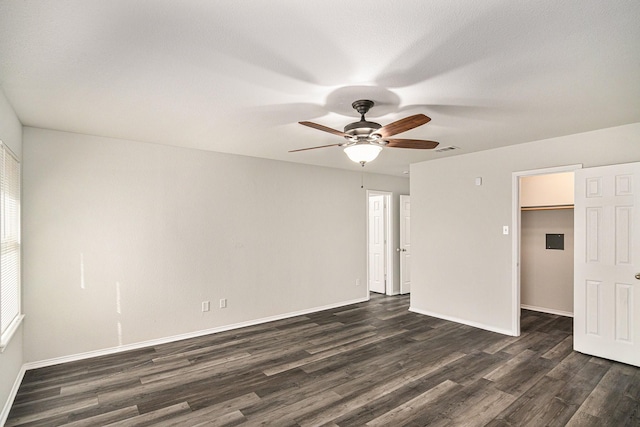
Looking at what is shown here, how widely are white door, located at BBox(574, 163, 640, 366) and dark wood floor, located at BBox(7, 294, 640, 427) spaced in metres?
0.27

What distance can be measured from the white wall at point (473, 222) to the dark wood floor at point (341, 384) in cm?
64

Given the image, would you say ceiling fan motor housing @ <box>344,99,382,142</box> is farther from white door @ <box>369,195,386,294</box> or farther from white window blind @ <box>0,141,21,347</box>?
white door @ <box>369,195,386,294</box>

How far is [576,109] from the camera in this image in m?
3.12

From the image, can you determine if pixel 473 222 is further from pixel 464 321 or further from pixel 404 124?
pixel 404 124

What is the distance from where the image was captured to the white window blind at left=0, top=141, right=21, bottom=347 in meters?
2.64

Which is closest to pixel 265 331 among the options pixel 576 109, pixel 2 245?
pixel 2 245

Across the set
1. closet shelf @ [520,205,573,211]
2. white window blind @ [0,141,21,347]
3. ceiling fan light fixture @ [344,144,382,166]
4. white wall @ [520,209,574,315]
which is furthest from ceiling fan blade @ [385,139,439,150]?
white wall @ [520,209,574,315]

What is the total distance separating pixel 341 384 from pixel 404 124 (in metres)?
2.40

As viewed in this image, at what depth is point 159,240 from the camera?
14.2ft

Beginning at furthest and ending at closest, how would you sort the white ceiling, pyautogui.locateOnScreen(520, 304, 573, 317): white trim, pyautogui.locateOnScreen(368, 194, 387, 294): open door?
pyautogui.locateOnScreen(368, 194, 387, 294): open door < pyautogui.locateOnScreen(520, 304, 573, 317): white trim < the white ceiling

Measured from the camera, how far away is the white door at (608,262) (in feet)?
11.6

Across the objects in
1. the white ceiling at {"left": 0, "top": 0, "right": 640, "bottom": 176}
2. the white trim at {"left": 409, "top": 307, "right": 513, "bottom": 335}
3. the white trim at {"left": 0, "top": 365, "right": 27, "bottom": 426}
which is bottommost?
the white trim at {"left": 409, "top": 307, "right": 513, "bottom": 335}

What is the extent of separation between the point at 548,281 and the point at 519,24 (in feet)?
17.2

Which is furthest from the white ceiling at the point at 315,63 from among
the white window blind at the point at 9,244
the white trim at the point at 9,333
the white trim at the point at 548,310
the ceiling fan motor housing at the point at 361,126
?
the white trim at the point at 548,310
